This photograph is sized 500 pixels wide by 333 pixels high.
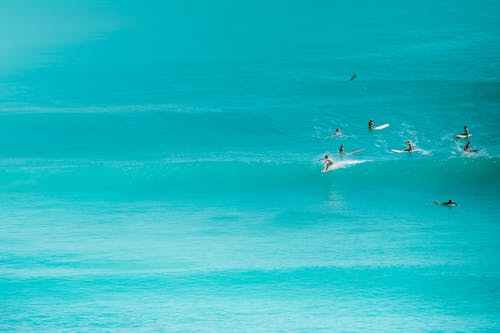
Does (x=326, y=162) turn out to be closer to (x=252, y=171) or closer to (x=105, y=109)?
(x=252, y=171)

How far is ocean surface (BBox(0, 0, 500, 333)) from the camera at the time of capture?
90.3 ft

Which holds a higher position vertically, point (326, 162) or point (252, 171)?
point (326, 162)

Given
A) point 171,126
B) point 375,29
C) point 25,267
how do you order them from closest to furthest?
point 25,267, point 171,126, point 375,29

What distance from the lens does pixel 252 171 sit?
38875mm

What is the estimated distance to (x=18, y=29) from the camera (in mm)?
63625

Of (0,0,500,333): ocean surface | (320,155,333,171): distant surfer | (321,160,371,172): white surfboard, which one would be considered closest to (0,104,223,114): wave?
(0,0,500,333): ocean surface

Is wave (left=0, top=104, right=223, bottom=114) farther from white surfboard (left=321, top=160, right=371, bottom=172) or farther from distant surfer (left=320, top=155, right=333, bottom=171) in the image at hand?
white surfboard (left=321, top=160, right=371, bottom=172)

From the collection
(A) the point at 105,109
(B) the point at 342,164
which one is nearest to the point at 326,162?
(B) the point at 342,164

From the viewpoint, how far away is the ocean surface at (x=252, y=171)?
2752 centimetres

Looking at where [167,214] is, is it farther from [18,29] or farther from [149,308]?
[18,29]

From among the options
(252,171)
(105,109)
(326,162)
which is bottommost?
(252,171)

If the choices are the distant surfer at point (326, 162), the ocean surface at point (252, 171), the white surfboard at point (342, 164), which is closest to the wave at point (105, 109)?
the ocean surface at point (252, 171)

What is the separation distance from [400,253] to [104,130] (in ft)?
68.7

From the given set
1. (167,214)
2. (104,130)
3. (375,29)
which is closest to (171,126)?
(104,130)
